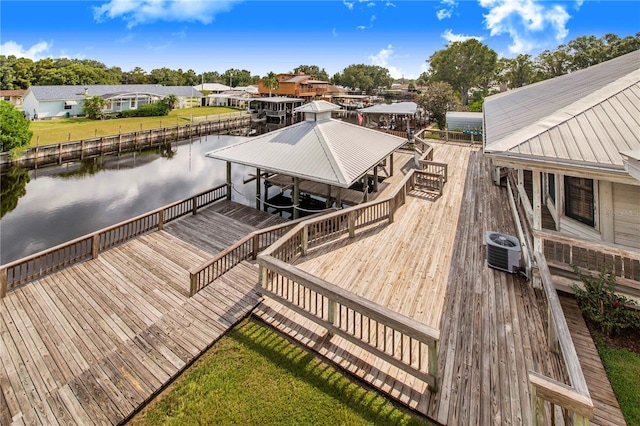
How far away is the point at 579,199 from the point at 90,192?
22625mm

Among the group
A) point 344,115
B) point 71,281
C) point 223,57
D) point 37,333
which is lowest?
point 37,333

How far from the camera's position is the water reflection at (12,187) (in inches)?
628

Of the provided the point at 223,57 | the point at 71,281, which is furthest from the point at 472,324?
the point at 223,57

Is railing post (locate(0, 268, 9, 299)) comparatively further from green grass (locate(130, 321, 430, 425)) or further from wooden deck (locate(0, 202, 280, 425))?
green grass (locate(130, 321, 430, 425))

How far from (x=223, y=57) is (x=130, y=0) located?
2172 inches

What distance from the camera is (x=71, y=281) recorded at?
7387 millimetres

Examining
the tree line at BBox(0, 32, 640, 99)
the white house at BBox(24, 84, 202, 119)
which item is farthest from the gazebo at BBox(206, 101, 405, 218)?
the tree line at BBox(0, 32, 640, 99)

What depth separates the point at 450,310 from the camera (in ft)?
17.7

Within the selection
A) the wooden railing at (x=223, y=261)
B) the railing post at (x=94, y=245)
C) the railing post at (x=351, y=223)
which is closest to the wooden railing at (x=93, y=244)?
the railing post at (x=94, y=245)

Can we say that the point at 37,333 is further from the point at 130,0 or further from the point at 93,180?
the point at 130,0

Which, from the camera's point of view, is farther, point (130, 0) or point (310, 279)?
point (130, 0)

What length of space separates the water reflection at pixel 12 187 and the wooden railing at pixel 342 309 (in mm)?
16780

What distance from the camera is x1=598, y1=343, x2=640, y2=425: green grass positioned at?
3.54 metres

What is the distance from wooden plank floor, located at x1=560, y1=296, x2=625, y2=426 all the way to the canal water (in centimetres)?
1051
